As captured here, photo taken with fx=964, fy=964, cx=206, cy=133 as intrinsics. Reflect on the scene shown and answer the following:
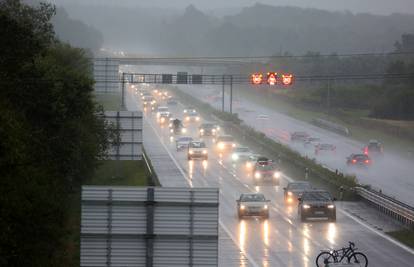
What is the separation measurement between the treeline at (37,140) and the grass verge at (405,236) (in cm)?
1212

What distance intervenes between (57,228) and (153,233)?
8189 millimetres

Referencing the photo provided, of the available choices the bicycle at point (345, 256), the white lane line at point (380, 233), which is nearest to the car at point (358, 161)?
the white lane line at point (380, 233)

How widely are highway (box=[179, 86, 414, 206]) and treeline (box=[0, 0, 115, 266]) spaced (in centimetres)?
1887

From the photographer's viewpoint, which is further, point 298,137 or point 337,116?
point 337,116

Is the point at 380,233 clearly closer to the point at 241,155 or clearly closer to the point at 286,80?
the point at 286,80

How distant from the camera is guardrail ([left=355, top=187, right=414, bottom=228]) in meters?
38.4

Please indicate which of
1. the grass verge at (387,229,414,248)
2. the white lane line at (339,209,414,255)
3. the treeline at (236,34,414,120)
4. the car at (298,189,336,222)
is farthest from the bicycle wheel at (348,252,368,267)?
the treeline at (236,34,414,120)

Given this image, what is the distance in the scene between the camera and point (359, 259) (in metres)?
29.6

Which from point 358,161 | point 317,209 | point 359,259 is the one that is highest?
point 359,259

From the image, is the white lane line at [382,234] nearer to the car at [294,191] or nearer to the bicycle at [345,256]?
the car at [294,191]

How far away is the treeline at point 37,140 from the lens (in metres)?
18.8

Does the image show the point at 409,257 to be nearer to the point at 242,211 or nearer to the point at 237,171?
the point at 242,211

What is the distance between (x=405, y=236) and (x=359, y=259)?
6.78 meters

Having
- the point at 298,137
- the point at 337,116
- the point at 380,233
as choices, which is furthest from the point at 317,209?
the point at 337,116
